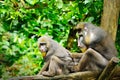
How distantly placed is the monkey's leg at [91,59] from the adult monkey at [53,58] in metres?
0.24

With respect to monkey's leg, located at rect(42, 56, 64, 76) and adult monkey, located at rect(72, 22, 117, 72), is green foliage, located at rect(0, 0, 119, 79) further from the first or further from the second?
monkey's leg, located at rect(42, 56, 64, 76)

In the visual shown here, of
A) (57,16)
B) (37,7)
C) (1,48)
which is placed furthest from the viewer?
(57,16)

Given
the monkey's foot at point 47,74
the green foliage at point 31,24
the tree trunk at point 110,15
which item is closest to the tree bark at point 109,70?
the monkey's foot at point 47,74

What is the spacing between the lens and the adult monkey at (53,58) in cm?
584

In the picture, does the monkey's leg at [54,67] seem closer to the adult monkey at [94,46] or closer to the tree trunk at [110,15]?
the adult monkey at [94,46]

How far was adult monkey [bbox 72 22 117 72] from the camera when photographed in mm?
6062

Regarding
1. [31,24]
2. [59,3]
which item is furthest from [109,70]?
[31,24]

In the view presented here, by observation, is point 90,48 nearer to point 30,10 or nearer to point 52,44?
point 52,44

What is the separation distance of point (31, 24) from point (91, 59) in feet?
10.7

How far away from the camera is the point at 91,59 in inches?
241

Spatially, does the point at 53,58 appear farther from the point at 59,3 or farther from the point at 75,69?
the point at 59,3

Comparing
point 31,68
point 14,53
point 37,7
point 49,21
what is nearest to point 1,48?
point 14,53

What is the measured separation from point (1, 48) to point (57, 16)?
2.29 meters

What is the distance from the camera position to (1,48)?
6891mm
